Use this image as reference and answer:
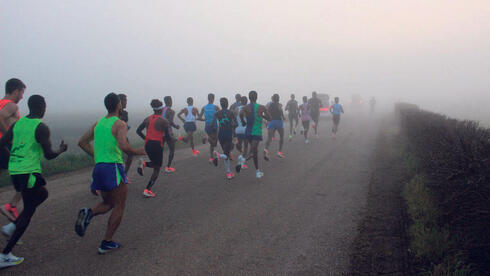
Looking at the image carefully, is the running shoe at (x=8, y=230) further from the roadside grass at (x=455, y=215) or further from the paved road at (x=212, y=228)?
the roadside grass at (x=455, y=215)

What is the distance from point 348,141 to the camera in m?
14.1

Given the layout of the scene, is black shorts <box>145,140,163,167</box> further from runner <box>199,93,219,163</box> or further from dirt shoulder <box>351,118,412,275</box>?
dirt shoulder <box>351,118,412,275</box>

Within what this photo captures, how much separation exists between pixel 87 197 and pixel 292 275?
4691 millimetres

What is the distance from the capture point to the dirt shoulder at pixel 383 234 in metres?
3.37

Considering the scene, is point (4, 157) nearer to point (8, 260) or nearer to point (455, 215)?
point (8, 260)

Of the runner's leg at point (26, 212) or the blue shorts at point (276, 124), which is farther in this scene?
the blue shorts at point (276, 124)

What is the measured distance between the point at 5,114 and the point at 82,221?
7.36ft

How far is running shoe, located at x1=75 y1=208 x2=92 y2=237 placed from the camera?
349 cm

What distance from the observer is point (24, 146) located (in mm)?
3619

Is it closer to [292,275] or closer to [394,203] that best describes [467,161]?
[394,203]

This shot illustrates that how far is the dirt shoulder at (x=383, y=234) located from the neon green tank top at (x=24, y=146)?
400cm

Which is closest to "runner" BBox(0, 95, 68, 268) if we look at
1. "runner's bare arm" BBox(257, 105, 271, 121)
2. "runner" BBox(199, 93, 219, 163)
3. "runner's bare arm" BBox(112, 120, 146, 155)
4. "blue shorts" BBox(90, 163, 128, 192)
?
"blue shorts" BBox(90, 163, 128, 192)

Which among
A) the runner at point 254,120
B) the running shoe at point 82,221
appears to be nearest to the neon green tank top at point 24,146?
the running shoe at point 82,221

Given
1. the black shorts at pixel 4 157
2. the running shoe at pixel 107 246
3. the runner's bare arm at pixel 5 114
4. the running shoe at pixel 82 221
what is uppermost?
the runner's bare arm at pixel 5 114
